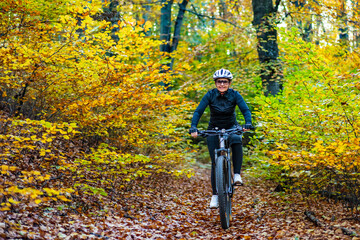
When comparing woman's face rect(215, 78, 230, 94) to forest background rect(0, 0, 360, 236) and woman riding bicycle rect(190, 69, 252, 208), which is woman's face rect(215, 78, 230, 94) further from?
forest background rect(0, 0, 360, 236)

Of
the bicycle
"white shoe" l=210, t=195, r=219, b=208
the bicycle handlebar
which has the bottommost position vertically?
"white shoe" l=210, t=195, r=219, b=208

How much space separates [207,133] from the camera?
502 centimetres

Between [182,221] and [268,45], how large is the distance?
7.03 meters

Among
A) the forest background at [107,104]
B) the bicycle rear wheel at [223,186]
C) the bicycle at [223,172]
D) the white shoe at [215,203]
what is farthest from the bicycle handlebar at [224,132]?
the white shoe at [215,203]

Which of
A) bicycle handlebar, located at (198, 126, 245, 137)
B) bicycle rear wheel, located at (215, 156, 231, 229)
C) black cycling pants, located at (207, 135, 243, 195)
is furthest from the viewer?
black cycling pants, located at (207, 135, 243, 195)

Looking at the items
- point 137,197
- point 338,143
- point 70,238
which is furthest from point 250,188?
point 70,238

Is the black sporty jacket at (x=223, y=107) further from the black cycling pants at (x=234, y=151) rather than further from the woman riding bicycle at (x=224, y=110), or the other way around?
the black cycling pants at (x=234, y=151)

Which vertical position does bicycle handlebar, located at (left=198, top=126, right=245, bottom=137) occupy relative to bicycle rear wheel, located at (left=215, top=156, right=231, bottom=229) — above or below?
above

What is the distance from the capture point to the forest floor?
387cm

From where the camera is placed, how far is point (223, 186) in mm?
4746

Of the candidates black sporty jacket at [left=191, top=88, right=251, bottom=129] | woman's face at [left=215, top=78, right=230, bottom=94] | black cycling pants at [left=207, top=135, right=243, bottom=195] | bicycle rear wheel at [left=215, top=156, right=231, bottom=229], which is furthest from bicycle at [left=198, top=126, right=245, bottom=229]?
woman's face at [left=215, top=78, right=230, bottom=94]

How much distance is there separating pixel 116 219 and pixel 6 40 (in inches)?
140

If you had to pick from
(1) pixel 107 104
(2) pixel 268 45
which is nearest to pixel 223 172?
(1) pixel 107 104

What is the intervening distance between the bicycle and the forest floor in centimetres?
34
